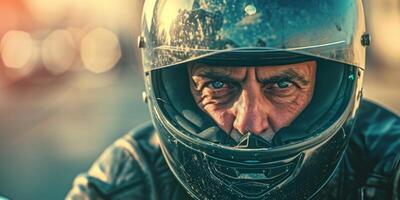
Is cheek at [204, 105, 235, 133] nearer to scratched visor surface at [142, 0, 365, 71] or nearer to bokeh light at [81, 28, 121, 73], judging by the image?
scratched visor surface at [142, 0, 365, 71]

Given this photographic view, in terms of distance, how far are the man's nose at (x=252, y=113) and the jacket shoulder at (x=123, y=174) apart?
57 cm

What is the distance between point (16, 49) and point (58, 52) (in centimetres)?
280

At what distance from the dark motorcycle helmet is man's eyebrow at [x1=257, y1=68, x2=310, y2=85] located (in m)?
0.05

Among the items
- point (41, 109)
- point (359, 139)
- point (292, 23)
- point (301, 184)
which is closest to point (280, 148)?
point (301, 184)

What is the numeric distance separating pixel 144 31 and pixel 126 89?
1518 cm

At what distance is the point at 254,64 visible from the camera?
283 cm

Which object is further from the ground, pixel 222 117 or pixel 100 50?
pixel 222 117

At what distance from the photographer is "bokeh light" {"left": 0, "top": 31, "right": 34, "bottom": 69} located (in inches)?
799

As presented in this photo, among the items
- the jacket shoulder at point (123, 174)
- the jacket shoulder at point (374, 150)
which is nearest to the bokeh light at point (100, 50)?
the jacket shoulder at point (123, 174)

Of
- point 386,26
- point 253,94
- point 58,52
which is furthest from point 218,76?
point 58,52

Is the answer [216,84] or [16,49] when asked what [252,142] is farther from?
[16,49]

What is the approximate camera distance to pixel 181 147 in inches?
117

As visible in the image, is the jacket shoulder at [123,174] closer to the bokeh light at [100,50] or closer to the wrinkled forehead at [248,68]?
the wrinkled forehead at [248,68]

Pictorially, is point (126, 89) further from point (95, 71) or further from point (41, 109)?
point (95, 71)
